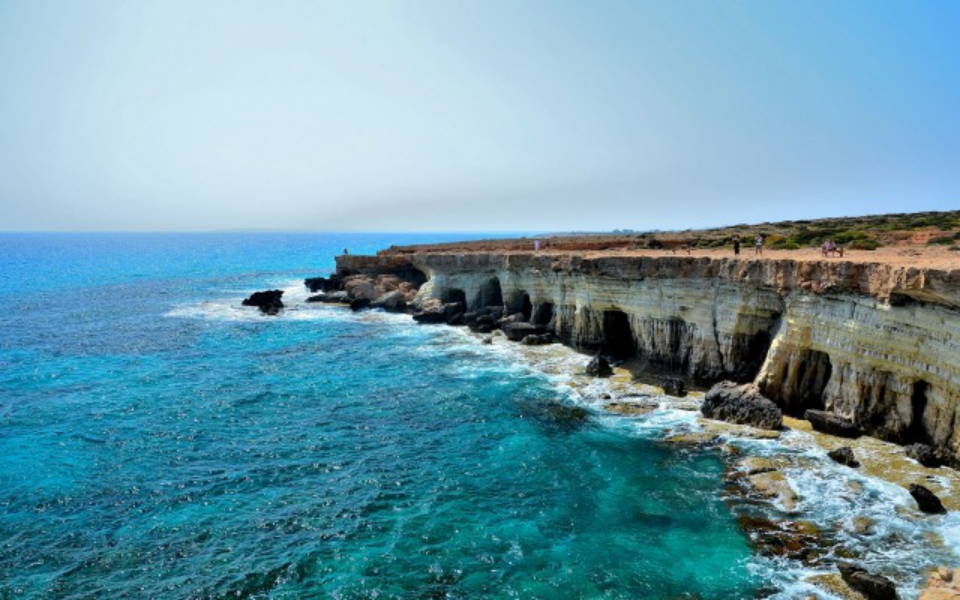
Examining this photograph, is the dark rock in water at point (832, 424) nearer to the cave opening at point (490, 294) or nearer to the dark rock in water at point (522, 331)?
the dark rock in water at point (522, 331)

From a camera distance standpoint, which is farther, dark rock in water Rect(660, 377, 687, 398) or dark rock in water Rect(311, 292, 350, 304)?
dark rock in water Rect(311, 292, 350, 304)

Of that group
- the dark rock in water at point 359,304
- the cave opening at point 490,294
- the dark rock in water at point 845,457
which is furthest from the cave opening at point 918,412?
the dark rock in water at point 359,304

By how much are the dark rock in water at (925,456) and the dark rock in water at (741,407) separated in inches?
187

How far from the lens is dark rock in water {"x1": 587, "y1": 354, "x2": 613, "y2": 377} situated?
33.6m

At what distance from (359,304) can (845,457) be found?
48632 millimetres

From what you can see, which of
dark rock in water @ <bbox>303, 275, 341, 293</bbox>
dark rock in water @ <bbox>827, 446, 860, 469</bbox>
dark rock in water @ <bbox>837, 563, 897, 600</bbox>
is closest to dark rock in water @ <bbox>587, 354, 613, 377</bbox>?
dark rock in water @ <bbox>827, 446, 860, 469</bbox>

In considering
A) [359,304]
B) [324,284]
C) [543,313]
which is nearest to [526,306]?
[543,313]

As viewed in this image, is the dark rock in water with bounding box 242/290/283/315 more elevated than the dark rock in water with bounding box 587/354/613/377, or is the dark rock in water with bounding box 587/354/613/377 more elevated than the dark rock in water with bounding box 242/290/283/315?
the dark rock in water with bounding box 242/290/283/315

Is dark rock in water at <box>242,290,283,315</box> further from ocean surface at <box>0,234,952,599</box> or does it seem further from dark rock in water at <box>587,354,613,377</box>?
dark rock in water at <box>587,354,613,377</box>

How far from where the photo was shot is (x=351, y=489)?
20.5m

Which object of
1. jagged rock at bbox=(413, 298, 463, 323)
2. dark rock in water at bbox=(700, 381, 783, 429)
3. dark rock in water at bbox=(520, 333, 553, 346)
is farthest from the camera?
jagged rock at bbox=(413, 298, 463, 323)

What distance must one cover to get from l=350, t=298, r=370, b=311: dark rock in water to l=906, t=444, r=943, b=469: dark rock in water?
4980 cm

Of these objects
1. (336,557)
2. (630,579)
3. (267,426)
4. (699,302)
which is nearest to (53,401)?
(267,426)

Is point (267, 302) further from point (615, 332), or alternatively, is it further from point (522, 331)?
point (615, 332)
